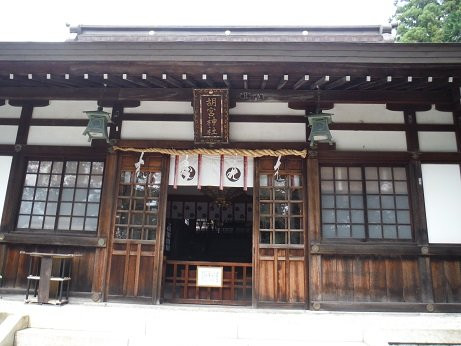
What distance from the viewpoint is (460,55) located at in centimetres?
572

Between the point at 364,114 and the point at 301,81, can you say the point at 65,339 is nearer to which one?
the point at 301,81

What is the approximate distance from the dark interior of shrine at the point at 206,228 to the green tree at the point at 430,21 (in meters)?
14.2

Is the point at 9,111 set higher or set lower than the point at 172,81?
lower

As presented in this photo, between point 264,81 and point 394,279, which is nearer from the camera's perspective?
point 264,81

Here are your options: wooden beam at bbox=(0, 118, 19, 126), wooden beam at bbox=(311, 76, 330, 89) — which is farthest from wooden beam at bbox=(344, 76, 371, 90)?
wooden beam at bbox=(0, 118, 19, 126)

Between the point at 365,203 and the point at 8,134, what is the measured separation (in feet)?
24.2

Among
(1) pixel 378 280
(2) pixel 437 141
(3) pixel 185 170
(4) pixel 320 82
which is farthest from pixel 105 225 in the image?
(2) pixel 437 141

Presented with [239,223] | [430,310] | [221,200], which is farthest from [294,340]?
[239,223]

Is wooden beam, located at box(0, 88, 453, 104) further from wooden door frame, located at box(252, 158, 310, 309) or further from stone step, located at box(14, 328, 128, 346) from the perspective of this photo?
stone step, located at box(14, 328, 128, 346)

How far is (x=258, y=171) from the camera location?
7.04 meters

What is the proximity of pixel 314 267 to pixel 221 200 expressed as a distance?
5.12 meters

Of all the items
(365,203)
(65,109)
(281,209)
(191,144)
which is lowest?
(281,209)

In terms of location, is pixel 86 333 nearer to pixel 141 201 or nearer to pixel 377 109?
pixel 141 201

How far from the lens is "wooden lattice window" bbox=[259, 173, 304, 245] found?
6816 millimetres
